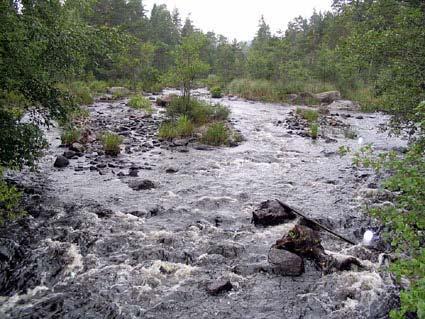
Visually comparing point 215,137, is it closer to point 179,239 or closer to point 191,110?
point 191,110

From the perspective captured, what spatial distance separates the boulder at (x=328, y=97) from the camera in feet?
120

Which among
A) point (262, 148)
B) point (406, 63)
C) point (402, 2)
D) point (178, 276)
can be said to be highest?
point (402, 2)

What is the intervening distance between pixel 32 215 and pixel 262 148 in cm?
1112

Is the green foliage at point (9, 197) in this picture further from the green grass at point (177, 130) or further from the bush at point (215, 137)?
the bush at point (215, 137)

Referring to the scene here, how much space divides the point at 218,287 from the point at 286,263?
1467 mm

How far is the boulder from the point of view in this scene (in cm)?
3647

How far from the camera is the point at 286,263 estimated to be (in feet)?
23.0

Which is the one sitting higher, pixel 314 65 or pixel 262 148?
pixel 314 65

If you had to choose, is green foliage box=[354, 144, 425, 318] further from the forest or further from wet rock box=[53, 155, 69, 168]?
wet rock box=[53, 155, 69, 168]

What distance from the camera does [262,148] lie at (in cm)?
1766

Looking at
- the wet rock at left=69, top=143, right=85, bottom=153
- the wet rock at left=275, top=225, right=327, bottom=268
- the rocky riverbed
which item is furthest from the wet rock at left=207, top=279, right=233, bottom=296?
the wet rock at left=69, top=143, right=85, bottom=153

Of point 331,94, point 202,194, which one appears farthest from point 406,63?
point 331,94

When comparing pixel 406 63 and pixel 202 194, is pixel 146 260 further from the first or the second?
pixel 406 63

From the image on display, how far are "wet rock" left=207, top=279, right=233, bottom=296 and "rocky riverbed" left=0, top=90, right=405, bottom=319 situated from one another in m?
0.02
